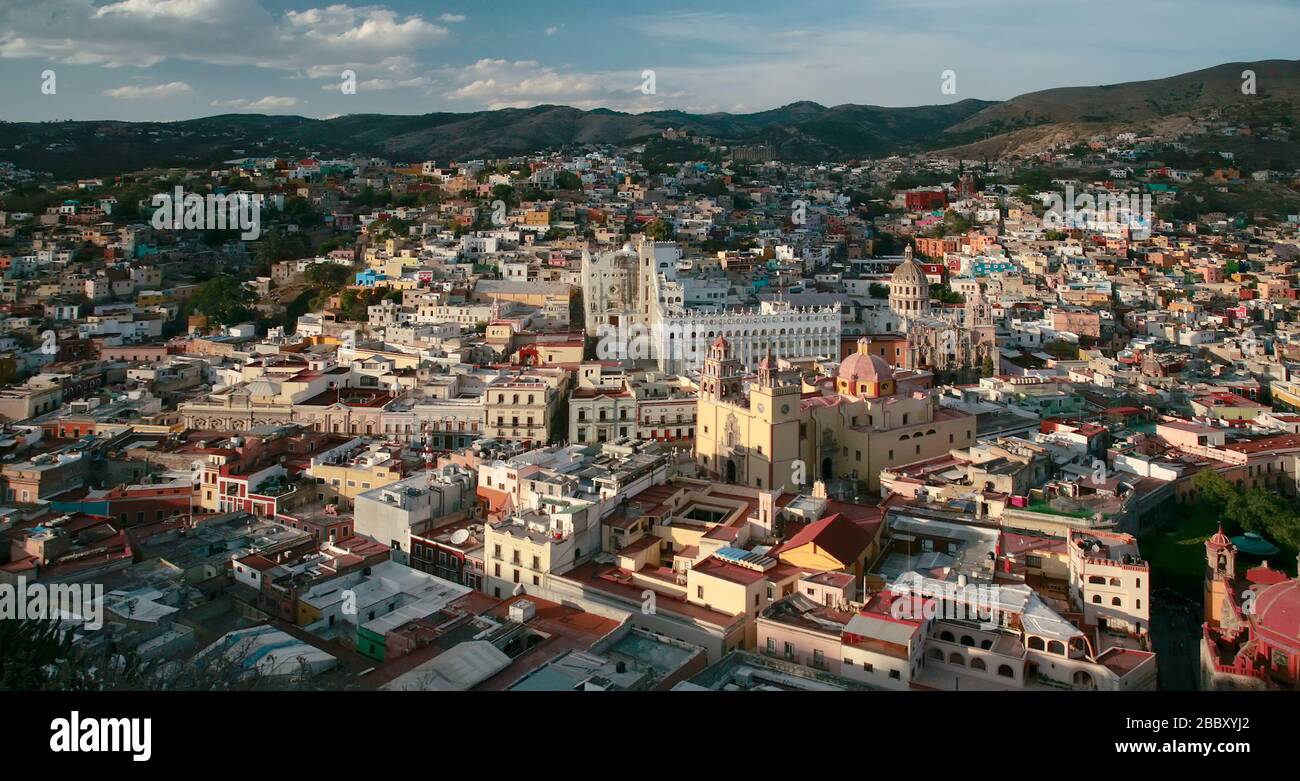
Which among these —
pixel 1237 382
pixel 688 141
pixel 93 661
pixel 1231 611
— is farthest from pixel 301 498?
pixel 688 141

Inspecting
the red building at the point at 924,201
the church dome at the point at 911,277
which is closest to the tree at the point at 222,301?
the church dome at the point at 911,277

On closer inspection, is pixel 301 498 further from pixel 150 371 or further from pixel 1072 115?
pixel 1072 115

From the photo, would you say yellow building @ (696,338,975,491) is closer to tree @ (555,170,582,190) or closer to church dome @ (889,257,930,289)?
church dome @ (889,257,930,289)

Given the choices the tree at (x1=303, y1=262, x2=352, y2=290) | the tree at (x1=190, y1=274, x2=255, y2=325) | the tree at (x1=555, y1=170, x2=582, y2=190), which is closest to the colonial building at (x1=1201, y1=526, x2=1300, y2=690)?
the tree at (x1=190, y1=274, x2=255, y2=325)

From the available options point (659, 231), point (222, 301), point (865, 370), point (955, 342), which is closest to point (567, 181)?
point (659, 231)

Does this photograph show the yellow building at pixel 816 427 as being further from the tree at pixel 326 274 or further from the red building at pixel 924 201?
the red building at pixel 924 201

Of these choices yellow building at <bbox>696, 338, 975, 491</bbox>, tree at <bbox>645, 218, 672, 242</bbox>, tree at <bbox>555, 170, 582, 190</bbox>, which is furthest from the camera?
tree at <bbox>555, 170, 582, 190</bbox>
